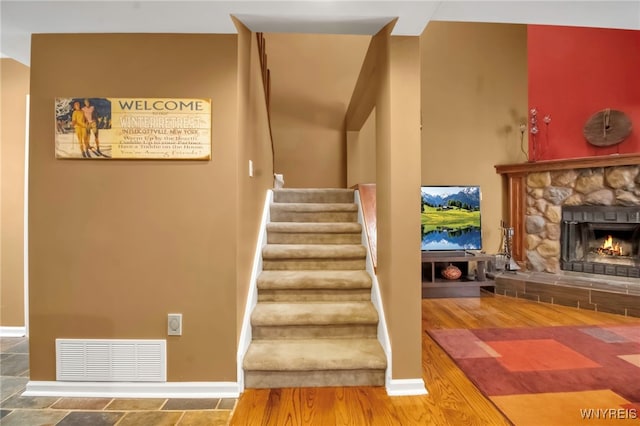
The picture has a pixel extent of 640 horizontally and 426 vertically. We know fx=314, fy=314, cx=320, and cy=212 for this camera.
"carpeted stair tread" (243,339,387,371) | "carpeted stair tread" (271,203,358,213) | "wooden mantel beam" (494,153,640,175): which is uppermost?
"wooden mantel beam" (494,153,640,175)

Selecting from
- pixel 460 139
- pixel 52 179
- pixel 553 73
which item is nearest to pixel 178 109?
pixel 52 179

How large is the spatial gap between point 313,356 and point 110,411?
1.11 metres

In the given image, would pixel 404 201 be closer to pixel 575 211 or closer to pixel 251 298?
pixel 251 298

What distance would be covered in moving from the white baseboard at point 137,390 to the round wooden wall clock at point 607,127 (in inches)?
187

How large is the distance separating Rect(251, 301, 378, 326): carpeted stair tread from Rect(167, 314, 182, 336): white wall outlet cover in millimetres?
444

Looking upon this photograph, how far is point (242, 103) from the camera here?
6.33 feet

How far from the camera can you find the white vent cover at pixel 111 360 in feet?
5.88

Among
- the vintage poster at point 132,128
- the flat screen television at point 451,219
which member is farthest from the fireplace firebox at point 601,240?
the vintage poster at point 132,128

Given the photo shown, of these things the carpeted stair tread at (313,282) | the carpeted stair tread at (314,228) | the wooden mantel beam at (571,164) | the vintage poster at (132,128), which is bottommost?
the carpeted stair tread at (313,282)

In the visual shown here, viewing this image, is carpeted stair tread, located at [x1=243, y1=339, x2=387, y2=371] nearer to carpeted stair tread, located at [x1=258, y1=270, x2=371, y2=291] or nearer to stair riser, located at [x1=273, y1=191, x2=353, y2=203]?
carpeted stair tread, located at [x1=258, y1=270, x2=371, y2=291]

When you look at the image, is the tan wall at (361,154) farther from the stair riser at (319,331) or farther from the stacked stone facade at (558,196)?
the stair riser at (319,331)

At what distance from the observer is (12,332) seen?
106 inches

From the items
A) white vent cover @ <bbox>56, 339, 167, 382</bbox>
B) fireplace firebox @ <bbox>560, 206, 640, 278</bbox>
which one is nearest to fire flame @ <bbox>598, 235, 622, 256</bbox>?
fireplace firebox @ <bbox>560, 206, 640, 278</bbox>

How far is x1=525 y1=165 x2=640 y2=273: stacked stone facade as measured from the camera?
3547 millimetres
